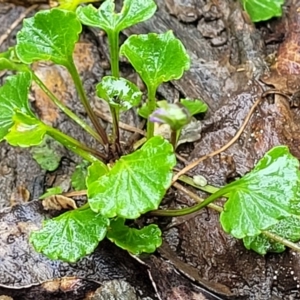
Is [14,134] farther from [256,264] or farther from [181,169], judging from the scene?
[256,264]

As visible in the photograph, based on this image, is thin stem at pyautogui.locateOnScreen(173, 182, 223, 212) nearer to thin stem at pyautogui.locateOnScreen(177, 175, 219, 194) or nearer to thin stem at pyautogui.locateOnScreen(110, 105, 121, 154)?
thin stem at pyautogui.locateOnScreen(177, 175, 219, 194)

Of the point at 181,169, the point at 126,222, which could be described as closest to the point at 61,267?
the point at 126,222

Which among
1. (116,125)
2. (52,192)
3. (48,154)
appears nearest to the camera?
(116,125)

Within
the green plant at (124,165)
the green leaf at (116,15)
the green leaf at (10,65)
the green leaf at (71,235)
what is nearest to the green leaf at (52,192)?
the green plant at (124,165)

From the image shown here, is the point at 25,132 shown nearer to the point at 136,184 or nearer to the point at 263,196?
the point at 136,184

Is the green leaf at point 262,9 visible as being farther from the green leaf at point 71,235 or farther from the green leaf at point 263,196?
the green leaf at point 71,235

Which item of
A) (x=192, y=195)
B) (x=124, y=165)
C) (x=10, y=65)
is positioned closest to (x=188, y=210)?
(x=192, y=195)

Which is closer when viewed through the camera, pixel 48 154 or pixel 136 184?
pixel 136 184
